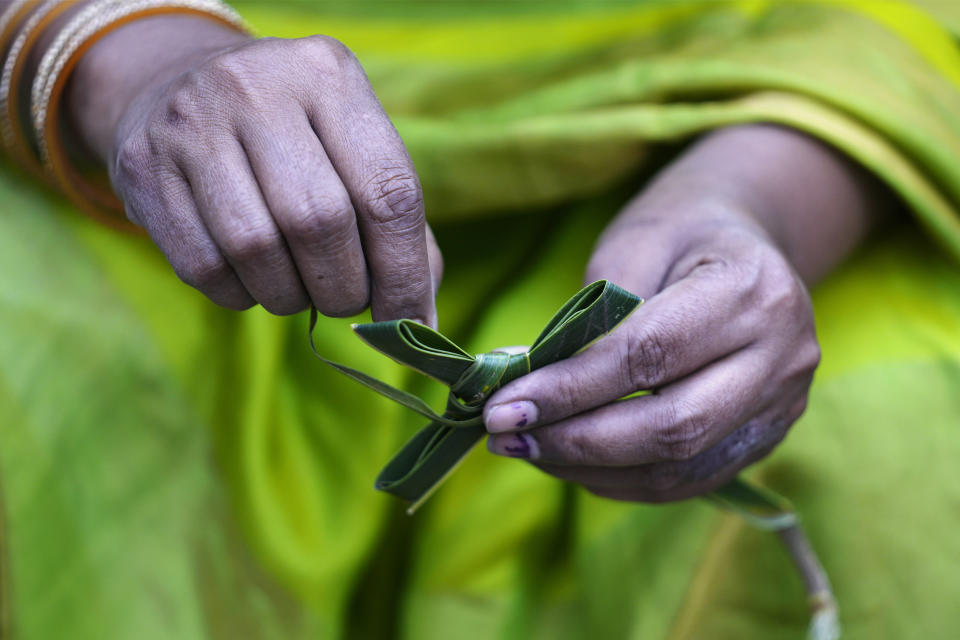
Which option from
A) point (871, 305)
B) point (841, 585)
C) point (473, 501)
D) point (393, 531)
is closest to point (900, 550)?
point (841, 585)

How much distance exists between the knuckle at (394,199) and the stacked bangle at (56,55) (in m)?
0.30

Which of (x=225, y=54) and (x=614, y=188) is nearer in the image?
(x=225, y=54)

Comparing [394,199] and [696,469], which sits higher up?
[394,199]

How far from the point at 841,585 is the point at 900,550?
60mm

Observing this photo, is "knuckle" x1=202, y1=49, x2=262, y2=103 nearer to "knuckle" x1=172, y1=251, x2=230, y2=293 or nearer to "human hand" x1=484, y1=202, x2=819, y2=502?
"knuckle" x1=172, y1=251, x2=230, y2=293

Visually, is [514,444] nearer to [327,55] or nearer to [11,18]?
[327,55]

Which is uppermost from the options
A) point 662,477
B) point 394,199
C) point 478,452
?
point 394,199

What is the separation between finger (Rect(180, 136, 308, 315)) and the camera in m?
0.43

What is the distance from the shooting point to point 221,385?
2.46 ft

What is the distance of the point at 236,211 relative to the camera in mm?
433

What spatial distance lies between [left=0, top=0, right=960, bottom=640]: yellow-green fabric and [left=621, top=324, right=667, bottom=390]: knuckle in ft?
0.83

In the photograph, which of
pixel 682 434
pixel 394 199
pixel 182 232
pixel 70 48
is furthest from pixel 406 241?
pixel 70 48

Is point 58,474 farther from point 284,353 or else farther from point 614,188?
point 614,188

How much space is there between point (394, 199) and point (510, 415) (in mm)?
162
